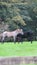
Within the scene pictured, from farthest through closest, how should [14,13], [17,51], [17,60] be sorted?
[14,13]
[17,51]
[17,60]

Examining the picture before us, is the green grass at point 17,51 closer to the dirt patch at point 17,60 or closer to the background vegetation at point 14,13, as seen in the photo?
the dirt patch at point 17,60

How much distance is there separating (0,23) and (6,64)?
1873 centimetres

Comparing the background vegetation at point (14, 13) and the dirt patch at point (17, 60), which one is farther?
the background vegetation at point (14, 13)

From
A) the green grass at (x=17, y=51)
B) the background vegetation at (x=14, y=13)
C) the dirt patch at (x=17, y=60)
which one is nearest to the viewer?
the dirt patch at (x=17, y=60)

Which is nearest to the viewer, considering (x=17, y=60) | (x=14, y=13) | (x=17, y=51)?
(x=17, y=60)

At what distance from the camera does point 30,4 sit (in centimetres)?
2964

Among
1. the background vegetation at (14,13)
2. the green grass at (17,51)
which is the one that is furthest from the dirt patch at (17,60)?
the background vegetation at (14,13)

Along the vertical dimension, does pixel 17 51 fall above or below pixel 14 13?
below

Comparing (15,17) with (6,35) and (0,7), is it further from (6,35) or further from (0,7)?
(6,35)

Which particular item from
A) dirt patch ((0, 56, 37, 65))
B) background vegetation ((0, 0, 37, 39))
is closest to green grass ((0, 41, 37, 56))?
dirt patch ((0, 56, 37, 65))

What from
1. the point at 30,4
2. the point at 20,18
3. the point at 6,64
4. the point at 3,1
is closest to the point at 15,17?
the point at 20,18

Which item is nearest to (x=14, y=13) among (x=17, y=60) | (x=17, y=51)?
(x=17, y=51)

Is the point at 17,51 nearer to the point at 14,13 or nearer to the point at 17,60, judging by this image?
the point at 17,60

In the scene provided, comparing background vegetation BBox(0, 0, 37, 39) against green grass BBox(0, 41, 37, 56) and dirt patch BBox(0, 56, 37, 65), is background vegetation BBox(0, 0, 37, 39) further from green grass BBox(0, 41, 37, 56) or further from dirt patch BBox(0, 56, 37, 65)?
dirt patch BBox(0, 56, 37, 65)
